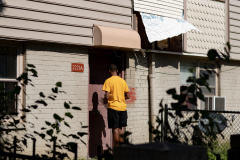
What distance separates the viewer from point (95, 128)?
844cm

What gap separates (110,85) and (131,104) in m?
1.34

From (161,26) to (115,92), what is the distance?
230 cm

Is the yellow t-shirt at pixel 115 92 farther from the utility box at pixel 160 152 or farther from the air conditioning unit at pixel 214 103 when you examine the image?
the utility box at pixel 160 152

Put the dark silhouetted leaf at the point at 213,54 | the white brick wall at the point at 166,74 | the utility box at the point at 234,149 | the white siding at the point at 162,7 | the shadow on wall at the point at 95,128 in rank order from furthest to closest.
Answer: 1. the white brick wall at the point at 166,74
2. the white siding at the point at 162,7
3. the shadow on wall at the point at 95,128
4. the dark silhouetted leaf at the point at 213,54
5. the utility box at the point at 234,149

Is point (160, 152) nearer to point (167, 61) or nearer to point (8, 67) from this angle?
point (8, 67)

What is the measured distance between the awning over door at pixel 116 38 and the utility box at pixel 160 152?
4.96 metres

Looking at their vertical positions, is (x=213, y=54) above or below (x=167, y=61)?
below

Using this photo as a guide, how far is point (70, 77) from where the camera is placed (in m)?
7.68

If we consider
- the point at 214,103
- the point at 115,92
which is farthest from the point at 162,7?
the point at 214,103

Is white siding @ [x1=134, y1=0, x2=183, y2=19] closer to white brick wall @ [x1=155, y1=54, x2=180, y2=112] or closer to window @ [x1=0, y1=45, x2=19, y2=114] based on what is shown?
white brick wall @ [x1=155, y1=54, x2=180, y2=112]

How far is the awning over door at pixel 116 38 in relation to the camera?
7824 millimetres

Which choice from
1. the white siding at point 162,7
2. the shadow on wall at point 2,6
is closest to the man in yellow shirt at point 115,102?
the white siding at point 162,7

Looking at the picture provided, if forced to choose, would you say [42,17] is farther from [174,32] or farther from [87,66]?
[174,32]

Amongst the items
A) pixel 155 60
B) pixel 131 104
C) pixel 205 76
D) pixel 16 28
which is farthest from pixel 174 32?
pixel 205 76
